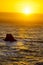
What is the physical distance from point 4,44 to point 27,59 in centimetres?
382

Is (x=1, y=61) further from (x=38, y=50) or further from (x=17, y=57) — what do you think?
(x=38, y=50)

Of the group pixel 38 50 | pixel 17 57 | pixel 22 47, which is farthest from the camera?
pixel 22 47

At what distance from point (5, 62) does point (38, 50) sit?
119 inches

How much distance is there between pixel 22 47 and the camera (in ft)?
46.5

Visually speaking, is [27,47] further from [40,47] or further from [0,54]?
[0,54]

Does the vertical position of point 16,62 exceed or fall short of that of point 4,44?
it falls short

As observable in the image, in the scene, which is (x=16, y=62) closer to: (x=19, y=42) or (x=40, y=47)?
(x=40, y=47)

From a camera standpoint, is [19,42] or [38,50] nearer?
[38,50]

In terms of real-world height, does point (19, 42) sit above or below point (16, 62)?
above

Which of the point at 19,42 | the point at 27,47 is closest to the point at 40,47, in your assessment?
the point at 27,47

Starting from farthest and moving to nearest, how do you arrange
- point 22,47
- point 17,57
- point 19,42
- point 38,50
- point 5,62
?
point 19,42
point 22,47
point 38,50
point 17,57
point 5,62

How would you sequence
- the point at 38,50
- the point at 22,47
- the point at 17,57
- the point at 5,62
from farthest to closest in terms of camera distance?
the point at 22,47
the point at 38,50
the point at 17,57
the point at 5,62

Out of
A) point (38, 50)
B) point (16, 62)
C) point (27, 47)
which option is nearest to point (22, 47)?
point (27, 47)

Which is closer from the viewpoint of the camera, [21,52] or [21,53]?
[21,53]
